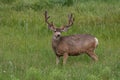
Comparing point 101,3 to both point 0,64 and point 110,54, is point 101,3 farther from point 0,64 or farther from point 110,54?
point 0,64

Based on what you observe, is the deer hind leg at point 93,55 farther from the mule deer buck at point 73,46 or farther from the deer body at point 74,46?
the deer body at point 74,46

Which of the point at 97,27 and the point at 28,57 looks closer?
the point at 28,57

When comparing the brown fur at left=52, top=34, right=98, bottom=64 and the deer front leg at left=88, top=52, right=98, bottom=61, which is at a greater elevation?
the brown fur at left=52, top=34, right=98, bottom=64

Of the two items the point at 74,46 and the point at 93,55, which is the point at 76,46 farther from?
the point at 93,55

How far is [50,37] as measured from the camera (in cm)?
1389

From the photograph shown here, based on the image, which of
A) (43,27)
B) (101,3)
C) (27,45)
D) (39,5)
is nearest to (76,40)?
(27,45)

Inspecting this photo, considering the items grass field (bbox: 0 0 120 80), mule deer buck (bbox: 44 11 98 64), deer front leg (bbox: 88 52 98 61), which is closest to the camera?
grass field (bbox: 0 0 120 80)

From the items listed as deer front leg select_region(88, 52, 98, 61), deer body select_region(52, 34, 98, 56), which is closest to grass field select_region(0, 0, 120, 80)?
deer front leg select_region(88, 52, 98, 61)

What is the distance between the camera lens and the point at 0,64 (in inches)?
417

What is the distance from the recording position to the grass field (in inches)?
383

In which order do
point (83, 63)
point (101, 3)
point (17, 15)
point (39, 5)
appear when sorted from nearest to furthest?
point (83, 63) < point (17, 15) < point (39, 5) < point (101, 3)

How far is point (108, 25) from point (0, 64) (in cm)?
520

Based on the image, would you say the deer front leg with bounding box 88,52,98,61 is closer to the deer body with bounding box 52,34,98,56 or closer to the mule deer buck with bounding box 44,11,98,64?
the mule deer buck with bounding box 44,11,98,64

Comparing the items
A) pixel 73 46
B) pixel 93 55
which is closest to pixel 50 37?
pixel 73 46
